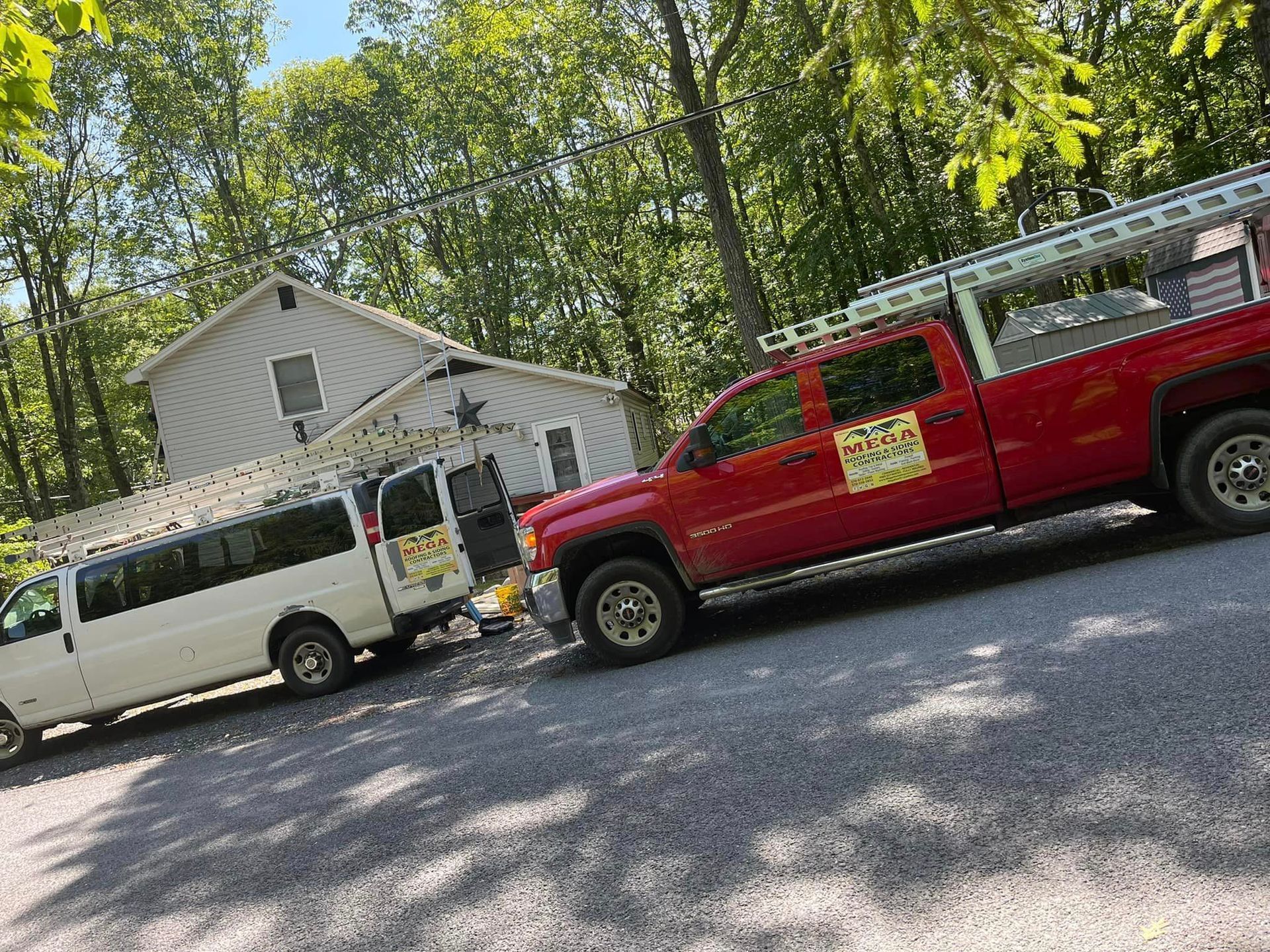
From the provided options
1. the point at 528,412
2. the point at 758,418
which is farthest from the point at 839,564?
the point at 528,412

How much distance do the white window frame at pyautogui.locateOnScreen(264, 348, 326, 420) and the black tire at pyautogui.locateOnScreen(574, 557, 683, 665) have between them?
16629 millimetres

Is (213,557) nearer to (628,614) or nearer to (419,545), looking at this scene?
(419,545)

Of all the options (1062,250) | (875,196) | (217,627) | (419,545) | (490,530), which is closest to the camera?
(1062,250)

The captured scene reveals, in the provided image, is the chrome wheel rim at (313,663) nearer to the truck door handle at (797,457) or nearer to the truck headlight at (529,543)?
the truck headlight at (529,543)

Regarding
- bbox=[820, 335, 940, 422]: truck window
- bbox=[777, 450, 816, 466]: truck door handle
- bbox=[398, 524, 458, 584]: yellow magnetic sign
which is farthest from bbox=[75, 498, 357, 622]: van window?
bbox=[820, 335, 940, 422]: truck window

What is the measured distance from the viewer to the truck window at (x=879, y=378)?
24.4 feet

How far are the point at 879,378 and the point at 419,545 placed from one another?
201 inches

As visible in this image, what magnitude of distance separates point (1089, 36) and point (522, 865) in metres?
24.9

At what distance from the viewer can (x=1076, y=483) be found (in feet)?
23.8

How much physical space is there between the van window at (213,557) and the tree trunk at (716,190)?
6322 millimetres

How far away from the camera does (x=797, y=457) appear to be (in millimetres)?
7539

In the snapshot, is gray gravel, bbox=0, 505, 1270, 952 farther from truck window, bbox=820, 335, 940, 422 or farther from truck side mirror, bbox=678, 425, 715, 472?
truck window, bbox=820, 335, 940, 422

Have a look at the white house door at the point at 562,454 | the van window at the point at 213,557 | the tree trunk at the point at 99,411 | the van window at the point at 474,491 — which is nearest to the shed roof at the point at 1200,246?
the van window at the point at 213,557

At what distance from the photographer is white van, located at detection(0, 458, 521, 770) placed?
32.5 ft
